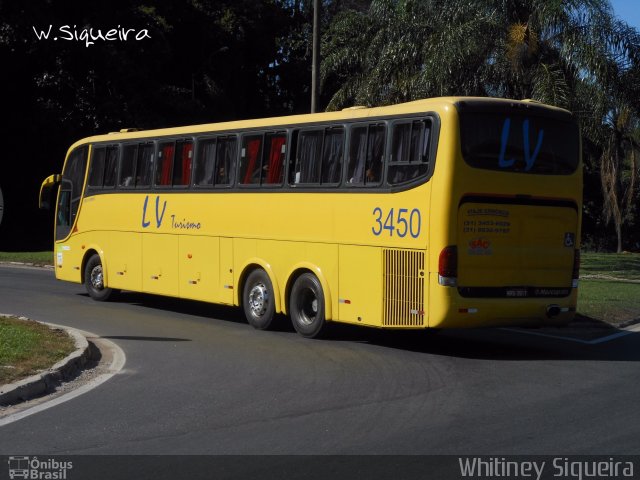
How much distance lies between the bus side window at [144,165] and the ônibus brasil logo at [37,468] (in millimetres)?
11989

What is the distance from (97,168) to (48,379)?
10.7 m

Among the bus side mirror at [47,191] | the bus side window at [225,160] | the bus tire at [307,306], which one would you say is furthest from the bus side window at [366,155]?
the bus side mirror at [47,191]

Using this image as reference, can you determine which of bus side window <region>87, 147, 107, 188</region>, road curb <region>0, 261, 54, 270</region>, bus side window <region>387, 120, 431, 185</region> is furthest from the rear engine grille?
road curb <region>0, 261, 54, 270</region>

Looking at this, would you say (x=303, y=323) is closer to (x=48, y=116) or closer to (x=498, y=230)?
(x=498, y=230)

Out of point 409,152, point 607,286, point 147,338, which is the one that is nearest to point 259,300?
point 147,338

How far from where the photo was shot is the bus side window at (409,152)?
13.3 m

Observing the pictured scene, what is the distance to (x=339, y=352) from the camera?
13.8 metres

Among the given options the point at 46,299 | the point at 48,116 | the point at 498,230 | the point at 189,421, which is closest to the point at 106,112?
the point at 48,116

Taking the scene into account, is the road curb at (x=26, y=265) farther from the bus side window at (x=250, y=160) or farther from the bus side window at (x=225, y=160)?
the bus side window at (x=250, y=160)

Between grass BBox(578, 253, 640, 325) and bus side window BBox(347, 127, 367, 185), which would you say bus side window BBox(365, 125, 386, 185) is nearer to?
bus side window BBox(347, 127, 367, 185)

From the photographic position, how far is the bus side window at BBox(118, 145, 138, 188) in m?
19.6

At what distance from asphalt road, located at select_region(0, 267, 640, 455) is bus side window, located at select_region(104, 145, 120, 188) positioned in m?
4.35

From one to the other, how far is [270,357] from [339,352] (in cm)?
111

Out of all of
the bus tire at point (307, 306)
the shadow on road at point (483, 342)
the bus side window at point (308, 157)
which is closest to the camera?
the shadow on road at point (483, 342)
